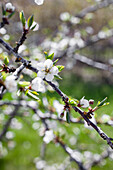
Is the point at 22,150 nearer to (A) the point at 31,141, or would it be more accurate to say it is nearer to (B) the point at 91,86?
(A) the point at 31,141

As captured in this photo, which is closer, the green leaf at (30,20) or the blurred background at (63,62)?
the green leaf at (30,20)

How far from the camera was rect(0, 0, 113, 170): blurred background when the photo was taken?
243 cm

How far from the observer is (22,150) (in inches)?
136

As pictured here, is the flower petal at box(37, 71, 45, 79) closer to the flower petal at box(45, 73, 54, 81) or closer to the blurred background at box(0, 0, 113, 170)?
the flower petal at box(45, 73, 54, 81)

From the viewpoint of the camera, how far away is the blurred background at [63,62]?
243 cm

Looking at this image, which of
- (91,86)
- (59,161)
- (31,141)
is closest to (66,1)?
(91,86)

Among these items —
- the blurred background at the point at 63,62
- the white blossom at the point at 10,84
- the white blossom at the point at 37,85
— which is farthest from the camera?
the blurred background at the point at 63,62

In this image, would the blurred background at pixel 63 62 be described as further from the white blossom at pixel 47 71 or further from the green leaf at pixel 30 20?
the white blossom at pixel 47 71

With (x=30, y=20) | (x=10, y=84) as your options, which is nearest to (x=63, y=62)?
(x=30, y=20)

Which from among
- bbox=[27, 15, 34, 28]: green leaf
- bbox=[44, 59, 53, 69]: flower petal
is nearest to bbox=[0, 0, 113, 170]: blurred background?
bbox=[27, 15, 34, 28]: green leaf

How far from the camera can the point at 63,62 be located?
5.40 m

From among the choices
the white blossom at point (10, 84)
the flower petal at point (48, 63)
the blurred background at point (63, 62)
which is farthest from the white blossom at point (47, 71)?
the blurred background at point (63, 62)

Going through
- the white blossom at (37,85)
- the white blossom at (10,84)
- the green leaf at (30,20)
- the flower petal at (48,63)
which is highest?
the green leaf at (30,20)

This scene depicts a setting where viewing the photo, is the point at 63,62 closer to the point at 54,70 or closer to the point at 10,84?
the point at 54,70
